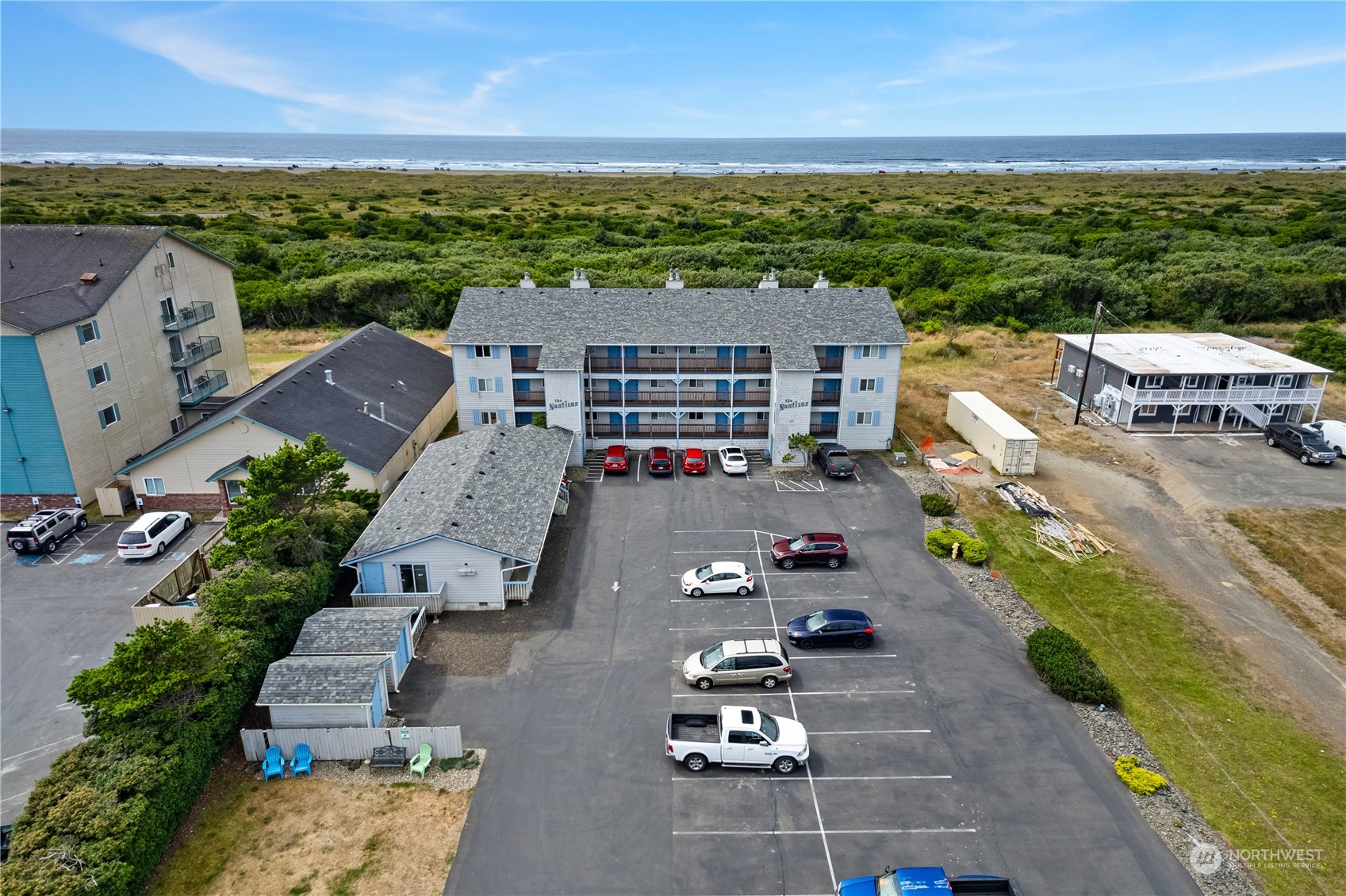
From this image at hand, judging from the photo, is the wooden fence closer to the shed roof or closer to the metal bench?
the metal bench

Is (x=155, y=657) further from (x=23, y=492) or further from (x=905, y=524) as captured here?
(x=905, y=524)

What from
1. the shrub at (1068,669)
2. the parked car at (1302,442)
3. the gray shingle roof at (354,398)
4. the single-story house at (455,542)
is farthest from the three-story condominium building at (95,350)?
the parked car at (1302,442)

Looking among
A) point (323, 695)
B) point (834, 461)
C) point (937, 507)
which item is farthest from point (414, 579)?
point (937, 507)

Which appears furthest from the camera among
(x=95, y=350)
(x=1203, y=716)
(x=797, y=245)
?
(x=797, y=245)

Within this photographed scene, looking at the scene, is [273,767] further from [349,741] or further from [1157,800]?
[1157,800]

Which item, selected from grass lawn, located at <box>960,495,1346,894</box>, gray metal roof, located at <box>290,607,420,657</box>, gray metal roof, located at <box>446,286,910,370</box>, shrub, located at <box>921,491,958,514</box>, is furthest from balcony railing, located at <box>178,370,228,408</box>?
grass lawn, located at <box>960,495,1346,894</box>

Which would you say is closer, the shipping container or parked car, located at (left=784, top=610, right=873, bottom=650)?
parked car, located at (left=784, top=610, right=873, bottom=650)

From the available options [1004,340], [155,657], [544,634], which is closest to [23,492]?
[155,657]
